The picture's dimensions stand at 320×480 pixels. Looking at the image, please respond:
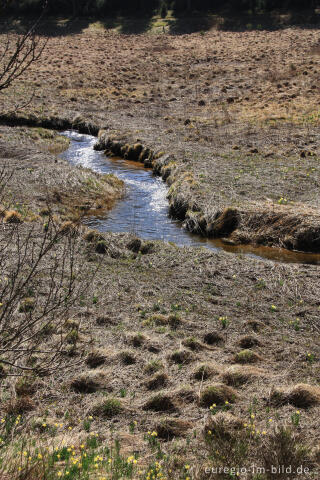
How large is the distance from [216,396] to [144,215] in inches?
386

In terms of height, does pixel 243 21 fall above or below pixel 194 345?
above

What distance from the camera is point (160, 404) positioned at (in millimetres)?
6758

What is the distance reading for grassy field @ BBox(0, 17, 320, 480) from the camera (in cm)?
521

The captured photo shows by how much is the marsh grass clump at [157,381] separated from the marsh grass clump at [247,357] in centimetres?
128

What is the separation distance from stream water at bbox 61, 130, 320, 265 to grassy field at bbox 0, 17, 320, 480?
446mm

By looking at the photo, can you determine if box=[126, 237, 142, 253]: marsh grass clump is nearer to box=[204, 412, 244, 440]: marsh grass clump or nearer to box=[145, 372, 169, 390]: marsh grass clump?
box=[145, 372, 169, 390]: marsh grass clump

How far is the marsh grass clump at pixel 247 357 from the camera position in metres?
7.93

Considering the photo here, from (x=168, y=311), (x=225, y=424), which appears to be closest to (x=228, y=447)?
(x=225, y=424)

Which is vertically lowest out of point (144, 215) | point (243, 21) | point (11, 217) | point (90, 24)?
point (144, 215)

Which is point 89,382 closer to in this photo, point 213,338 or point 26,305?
point 213,338

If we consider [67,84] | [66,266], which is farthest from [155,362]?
[67,84]

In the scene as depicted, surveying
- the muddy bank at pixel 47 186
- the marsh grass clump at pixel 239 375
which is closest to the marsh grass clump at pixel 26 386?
the marsh grass clump at pixel 239 375

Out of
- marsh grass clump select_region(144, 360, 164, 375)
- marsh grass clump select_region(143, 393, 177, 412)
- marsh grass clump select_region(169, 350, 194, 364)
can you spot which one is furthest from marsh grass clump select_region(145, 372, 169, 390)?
marsh grass clump select_region(169, 350, 194, 364)

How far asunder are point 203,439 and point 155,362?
6.68 ft
